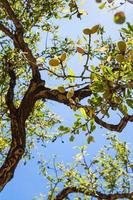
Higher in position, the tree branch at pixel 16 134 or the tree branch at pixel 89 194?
the tree branch at pixel 89 194

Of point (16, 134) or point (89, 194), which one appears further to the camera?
point (89, 194)

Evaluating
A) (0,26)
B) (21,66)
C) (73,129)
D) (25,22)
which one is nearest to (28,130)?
(21,66)

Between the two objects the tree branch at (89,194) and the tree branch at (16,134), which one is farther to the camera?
the tree branch at (89,194)

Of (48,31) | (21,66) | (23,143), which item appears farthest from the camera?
(48,31)

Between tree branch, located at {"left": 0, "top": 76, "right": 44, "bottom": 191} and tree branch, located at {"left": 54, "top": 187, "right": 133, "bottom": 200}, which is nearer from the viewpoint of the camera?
tree branch, located at {"left": 0, "top": 76, "right": 44, "bottom": 191}

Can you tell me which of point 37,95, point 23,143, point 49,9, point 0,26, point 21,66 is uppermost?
point 49,9

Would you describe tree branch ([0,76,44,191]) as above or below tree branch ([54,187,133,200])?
below

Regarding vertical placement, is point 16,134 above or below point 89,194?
below

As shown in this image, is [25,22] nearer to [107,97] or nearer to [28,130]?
[28,130]

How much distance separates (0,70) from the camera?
13.2 m

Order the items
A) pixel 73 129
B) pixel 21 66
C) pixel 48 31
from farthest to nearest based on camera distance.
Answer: pixel 48 31
pixel 21 66
pixel 73 129

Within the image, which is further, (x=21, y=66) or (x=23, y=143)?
(x=21, y=66)

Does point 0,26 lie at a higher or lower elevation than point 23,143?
higher

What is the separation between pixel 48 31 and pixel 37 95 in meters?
3.60
